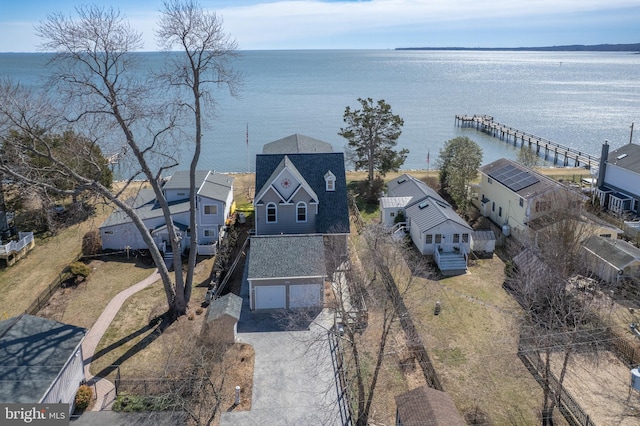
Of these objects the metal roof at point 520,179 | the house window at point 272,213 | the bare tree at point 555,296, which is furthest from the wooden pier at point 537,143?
the house window at point 272,213

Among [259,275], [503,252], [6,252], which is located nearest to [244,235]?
[259,275]

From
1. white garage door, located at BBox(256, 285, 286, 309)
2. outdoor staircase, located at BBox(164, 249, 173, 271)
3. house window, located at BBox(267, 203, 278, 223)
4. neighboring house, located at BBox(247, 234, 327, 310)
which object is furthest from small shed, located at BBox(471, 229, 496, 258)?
outdoor staircase, located at BBox(164, 249, 173, 271)

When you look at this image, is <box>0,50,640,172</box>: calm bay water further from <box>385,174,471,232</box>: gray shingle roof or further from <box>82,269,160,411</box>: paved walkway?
<box>82,269,160,411</box>: paved walkway

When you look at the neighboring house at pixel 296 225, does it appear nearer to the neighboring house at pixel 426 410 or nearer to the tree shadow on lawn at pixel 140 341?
the tree shadow on lawn at pixel 140 341

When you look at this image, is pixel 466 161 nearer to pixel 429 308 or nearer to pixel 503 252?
pixel 503 252

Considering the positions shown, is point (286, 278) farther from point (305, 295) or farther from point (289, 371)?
point (289, 371)

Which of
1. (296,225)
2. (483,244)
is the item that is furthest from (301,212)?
(483,244)
